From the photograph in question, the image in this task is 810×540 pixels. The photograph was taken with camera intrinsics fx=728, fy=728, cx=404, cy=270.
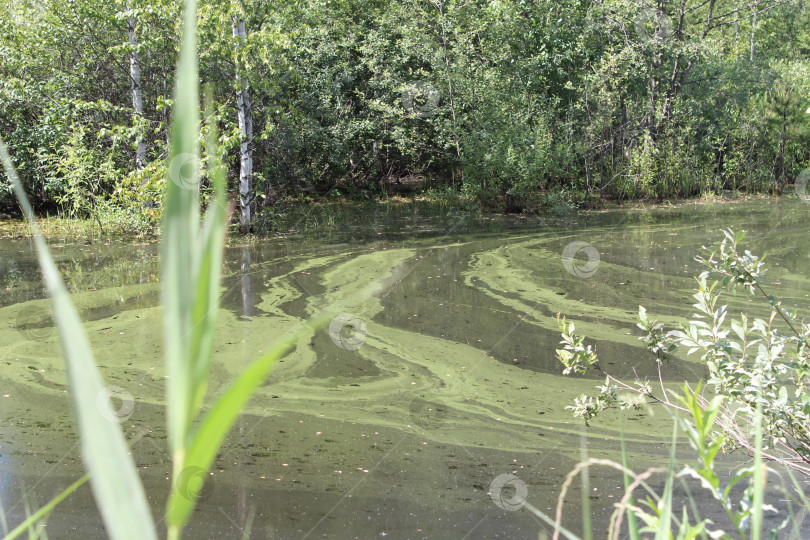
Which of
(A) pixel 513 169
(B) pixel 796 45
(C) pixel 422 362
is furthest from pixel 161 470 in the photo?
(B) pixel 796 45

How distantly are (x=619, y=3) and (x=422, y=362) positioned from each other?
37.3 ft

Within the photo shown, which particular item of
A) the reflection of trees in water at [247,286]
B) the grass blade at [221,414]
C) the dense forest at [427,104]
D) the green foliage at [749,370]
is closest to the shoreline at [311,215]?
the dense forest at [427,104]

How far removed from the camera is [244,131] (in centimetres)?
970

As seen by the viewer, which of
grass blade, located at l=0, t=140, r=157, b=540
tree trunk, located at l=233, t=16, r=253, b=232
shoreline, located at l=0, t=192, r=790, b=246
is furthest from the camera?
shoreline, located at l=0, t=192, r=790, b=246

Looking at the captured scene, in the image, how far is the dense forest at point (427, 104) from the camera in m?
10.8

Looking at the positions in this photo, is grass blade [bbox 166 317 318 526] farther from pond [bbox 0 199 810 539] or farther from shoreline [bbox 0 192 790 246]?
shoreline [bbox 0 192 790 246]

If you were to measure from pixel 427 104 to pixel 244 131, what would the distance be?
200 inches

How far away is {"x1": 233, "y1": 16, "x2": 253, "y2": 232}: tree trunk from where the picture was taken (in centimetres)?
912

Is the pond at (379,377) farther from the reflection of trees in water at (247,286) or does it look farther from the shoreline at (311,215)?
the shoreline at (311,215)

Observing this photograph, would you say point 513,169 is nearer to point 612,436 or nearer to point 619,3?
point 619,3

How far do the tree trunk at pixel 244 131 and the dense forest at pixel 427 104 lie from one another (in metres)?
0.03

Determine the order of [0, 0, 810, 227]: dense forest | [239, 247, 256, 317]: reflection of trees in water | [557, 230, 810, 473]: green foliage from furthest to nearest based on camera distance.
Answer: [0, 0, 810, 227]: dense forest → [239, 247, 256, 317]: reflection of trees in water → [557, 230, 810, 473]: green foliage

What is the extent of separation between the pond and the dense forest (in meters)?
2.68

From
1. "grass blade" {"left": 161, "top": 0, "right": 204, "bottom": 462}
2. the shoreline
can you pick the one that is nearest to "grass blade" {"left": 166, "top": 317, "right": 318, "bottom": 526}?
"grass blade" {"left": 161, "top": 0, "right": 204, "bottom": 462}
